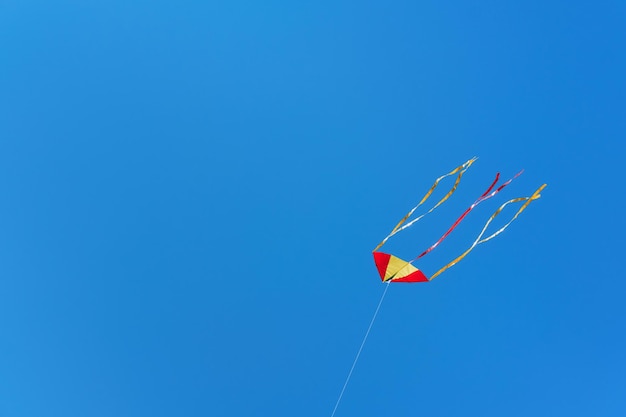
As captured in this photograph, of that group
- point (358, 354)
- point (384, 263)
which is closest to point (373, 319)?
point (358, 354)

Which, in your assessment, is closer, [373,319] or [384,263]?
[384,263]

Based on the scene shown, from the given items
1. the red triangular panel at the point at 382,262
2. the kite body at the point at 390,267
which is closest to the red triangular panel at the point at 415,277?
the kite body at the point at 390,267

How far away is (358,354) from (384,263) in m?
3.75

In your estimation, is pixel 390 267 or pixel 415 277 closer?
pixel 415 277

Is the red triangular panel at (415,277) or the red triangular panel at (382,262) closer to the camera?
the red triangular panel at (415,277)

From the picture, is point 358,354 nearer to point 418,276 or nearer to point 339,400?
point 339,400

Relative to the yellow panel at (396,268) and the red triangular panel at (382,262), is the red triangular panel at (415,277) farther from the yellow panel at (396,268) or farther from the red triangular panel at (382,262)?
the red triangular panel at (382,262)

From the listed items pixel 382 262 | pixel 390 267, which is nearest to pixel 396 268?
pixel 390 267

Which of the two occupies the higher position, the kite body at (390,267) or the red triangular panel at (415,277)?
the kite body at (390,267)

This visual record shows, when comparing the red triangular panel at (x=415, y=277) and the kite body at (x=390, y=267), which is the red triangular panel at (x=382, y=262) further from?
the red triangular panel at (x=415, y=277)

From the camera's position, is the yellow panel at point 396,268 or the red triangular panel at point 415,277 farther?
the yellow panel at point 396,268

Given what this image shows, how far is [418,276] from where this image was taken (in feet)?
22.3

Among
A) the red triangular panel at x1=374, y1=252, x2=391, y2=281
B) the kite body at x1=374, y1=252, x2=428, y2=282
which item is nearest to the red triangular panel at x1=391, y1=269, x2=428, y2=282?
the kite body at x1=374, y1=252, x2=428, y2=282

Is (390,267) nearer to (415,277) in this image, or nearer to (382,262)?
A: (382,262)
